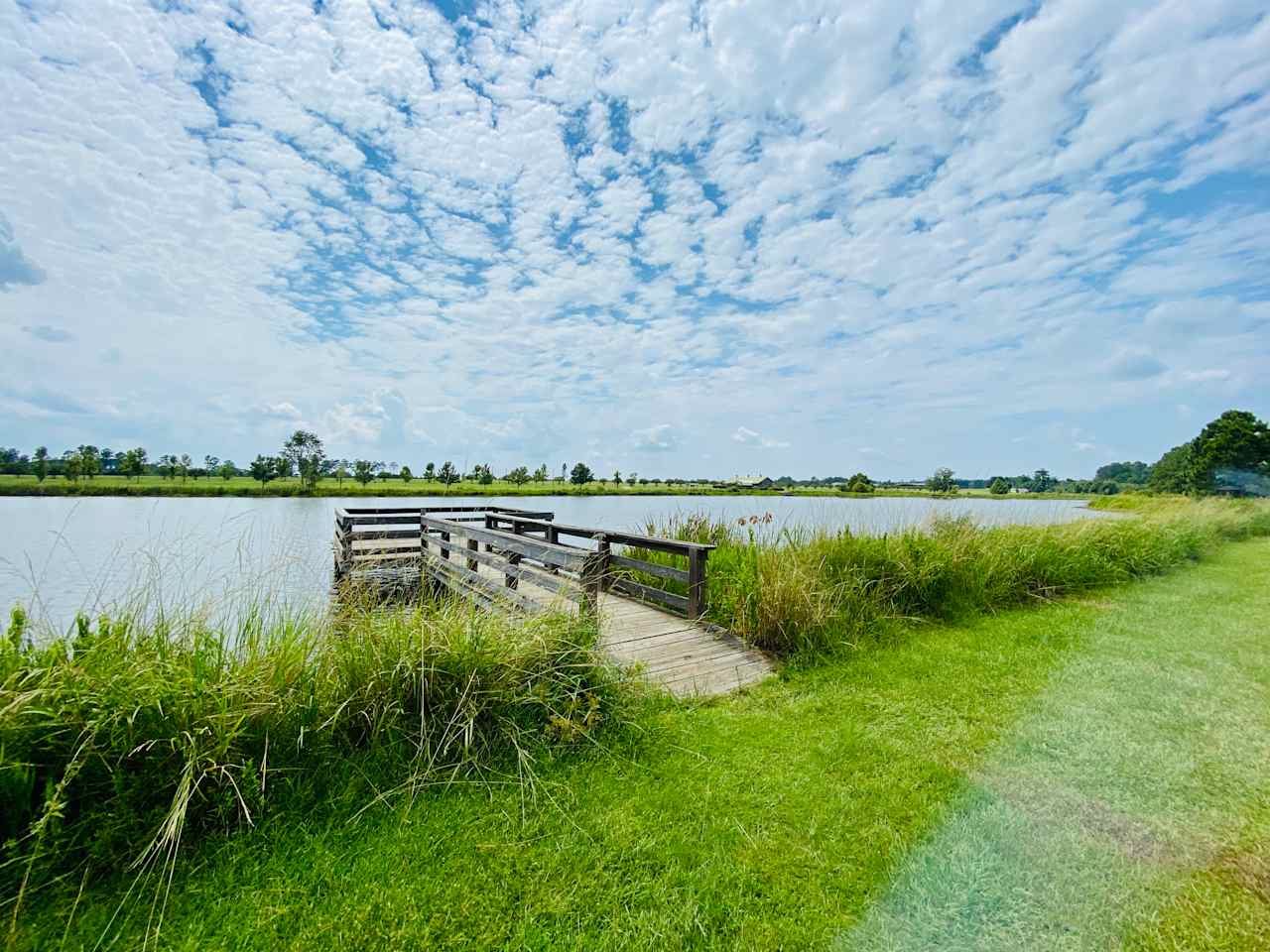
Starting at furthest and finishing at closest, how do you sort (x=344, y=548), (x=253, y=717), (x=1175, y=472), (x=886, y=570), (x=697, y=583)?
(x=1175, y=472), (x=344, y=548), (x=886, y=570), (x=697, y=583), (x=253, y=717)

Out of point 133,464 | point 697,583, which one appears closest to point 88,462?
point 133,464

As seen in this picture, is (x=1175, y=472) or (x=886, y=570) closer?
(x=886, y=570)

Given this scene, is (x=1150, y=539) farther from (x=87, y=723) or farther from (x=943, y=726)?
(x=87, y=723)

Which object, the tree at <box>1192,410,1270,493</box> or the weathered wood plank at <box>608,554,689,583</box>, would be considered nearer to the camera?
the weathered wood plank at <box>608,554,689,583</box>

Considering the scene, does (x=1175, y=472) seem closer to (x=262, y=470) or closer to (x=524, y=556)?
(x=524, y=556)

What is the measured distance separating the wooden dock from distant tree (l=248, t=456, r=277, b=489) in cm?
2681

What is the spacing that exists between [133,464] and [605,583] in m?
36.7

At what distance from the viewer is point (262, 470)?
30984 millimetres

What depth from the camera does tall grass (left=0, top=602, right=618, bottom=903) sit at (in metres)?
2.18

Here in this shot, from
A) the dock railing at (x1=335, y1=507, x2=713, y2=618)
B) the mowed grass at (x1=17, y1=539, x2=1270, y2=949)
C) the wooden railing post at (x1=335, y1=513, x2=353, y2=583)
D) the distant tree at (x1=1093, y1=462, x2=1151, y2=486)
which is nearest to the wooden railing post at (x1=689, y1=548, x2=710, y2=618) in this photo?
the dock railing at (x1=335, y1=507, x2=713, y2=618)

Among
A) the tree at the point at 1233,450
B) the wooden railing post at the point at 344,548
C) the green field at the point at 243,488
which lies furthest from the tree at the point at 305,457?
the tree at the point at 1233,450

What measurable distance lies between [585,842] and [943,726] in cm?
274

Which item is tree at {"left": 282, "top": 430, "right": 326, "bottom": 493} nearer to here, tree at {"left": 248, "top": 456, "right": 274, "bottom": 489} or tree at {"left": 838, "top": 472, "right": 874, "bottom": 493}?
tree at {"left": 248, "top": 456, "right": 274, "bottom": 489}

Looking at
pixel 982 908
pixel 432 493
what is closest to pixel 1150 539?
pixel 982 908
